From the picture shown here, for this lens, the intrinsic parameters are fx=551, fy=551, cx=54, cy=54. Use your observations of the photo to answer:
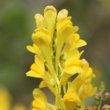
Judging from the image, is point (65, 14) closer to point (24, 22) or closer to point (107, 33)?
point (24, 22)

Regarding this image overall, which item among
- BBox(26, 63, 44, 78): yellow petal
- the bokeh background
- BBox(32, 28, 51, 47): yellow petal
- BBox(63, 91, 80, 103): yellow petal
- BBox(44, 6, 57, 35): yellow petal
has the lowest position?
BBox(63, 91, 80, 103): yellow petal

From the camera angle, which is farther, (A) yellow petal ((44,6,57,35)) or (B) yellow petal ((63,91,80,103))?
(A) yellow petal ((44,6,57,35))

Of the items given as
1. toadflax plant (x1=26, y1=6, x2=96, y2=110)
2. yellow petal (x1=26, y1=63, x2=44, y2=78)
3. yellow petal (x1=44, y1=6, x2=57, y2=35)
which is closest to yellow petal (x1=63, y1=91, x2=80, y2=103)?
toadflax plant (x1=26, y1=6, x2=96, y2=110)

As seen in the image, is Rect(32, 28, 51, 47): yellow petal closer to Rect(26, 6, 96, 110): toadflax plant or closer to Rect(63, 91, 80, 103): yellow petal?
Rect(26, 6, 96, 110): toadflax plant

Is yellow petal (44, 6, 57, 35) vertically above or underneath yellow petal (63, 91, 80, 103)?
above

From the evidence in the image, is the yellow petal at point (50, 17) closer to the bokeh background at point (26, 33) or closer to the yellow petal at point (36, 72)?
the yellow petal at point (36, 72)

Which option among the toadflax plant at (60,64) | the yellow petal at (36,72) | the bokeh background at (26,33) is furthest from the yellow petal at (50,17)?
the bokeh background at (26,33)

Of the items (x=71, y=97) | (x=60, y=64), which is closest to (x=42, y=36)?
(x=60, y=64)

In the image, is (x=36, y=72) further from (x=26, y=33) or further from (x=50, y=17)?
(x=26, y=33)
